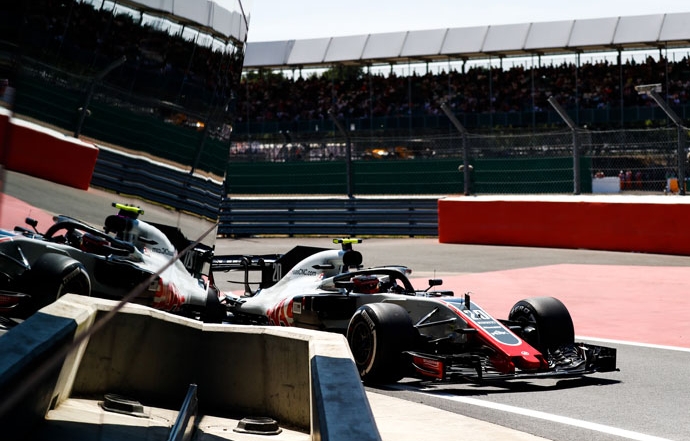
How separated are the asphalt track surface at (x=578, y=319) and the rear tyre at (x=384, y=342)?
0.14m

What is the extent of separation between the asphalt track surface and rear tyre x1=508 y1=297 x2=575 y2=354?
0.38 meters

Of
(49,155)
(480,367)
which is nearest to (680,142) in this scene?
(480,367)

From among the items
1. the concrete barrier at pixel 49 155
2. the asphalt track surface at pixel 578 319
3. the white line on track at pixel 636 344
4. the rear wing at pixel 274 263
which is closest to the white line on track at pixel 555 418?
the asphalt track surface at pixel 578 319

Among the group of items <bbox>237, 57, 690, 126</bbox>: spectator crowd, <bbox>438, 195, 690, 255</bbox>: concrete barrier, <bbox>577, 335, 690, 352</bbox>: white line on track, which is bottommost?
<bbox>577, 335, 690, 352</bbox>: white line on track

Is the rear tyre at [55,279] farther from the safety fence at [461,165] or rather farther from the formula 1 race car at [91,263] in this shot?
the safety fence at [461,165]

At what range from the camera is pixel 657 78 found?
3550 centimetres

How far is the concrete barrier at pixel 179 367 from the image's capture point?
4.74ft

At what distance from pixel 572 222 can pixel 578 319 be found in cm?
827

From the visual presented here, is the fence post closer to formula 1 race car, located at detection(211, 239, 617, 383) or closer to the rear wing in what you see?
formula 1 race car, located at detection(211, 239, 617, 383)

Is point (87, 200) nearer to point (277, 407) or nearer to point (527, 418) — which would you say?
point (277, 407)

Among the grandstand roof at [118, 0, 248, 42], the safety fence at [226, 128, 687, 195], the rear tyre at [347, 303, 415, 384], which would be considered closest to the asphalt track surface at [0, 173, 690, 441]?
the rear tyre at [347, 303, 415, 384]

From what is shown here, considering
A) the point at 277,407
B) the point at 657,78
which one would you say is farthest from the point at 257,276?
the point at 657,78

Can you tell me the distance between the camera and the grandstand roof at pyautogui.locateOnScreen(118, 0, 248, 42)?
66.6 inches

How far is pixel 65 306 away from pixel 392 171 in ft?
79.5
